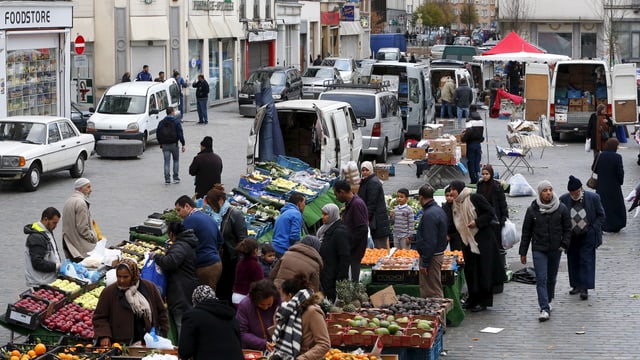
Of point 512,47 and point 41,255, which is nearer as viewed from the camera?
point 41,255

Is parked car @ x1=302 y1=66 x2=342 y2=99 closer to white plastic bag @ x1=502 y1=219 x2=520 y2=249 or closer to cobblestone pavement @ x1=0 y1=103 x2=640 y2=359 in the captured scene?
cobblestone pavement @ x1=0 y1=103 x2=640 y2=359

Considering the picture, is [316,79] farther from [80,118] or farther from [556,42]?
[556,42]

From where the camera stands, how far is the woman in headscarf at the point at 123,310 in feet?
36.9

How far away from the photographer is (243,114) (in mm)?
43906

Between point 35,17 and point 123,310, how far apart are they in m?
23.7

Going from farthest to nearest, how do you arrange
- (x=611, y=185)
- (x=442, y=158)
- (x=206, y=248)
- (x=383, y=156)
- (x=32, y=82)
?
(x=32, y=82)
(x=383, y=156)
(x=442, y=158)
(x=611, y=185)
(x=206, y=248)

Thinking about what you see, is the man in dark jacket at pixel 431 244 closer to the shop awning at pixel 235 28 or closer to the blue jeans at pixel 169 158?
the blue jeans at pixel 169 158

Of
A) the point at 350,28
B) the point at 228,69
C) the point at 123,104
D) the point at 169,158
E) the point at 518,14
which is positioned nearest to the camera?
the point at 169,158

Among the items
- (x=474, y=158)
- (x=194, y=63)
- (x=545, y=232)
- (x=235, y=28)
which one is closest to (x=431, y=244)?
(x=545, y=232)

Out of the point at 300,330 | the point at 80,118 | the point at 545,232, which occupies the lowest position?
the point at 300,330

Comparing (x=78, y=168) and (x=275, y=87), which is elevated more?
(x=275, y=87)

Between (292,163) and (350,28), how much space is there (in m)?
61.8

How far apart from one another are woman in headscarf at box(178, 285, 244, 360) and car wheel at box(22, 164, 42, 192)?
15863 mm

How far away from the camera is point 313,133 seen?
925 inches
